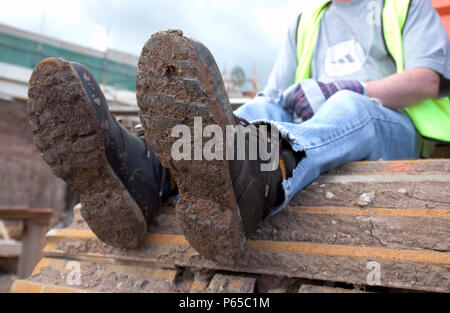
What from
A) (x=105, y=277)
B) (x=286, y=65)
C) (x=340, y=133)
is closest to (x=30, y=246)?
(x=105, y=277)

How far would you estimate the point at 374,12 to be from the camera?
1508 millimetres

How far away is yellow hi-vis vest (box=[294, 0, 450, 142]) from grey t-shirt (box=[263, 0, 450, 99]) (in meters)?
0.02

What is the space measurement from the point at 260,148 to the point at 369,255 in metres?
0.32

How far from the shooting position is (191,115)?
646mm

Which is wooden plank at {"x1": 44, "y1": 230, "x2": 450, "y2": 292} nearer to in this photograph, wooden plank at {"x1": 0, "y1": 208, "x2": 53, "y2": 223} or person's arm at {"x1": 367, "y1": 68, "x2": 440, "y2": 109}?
person's arm at {"x1": 367, "y1": 68, "x2": 440, "y2": 109}

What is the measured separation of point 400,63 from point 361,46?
0.66 ft

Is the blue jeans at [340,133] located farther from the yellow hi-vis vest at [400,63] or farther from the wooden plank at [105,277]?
the wooden plank at [105,277]

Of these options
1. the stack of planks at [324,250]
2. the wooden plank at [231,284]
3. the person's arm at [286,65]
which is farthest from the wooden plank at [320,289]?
the person's arm at [286,65]

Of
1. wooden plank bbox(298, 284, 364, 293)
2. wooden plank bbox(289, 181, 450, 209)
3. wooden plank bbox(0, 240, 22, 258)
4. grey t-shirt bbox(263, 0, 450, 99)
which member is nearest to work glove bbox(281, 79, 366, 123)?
grey t-shirt bbox(263, 0, 450, 99)

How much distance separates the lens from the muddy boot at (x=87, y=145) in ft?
2.62

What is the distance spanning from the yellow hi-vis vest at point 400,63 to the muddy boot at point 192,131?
873 millimetres

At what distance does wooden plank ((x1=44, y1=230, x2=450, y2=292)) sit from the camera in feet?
2.17

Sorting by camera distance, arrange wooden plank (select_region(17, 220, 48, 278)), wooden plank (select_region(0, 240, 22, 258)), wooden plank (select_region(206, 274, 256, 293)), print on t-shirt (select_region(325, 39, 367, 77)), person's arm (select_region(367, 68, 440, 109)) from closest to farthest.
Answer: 1. wooden plank (select_region(206, 274, 256, 293))
2. person's arm (select_region(367, 68, 440, 109))
3. print on t-shirt (select_region(325, 39, 367, 77))
4. wooden plank (select_region(17, 220, 48, 278))
5. wooden plank (select_region(0, 240, 22, 258))

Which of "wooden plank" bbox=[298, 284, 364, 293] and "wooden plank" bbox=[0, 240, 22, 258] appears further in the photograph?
"wooden plank" bbox=[0, 240, 22, 258]
